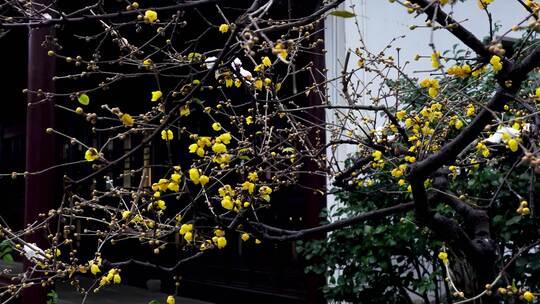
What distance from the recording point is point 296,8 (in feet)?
20.8

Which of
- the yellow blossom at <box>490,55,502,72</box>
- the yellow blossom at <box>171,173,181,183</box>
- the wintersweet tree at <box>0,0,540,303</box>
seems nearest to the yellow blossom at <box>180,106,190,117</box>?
the wintersweet tree at <box>0,0,540,303</box>

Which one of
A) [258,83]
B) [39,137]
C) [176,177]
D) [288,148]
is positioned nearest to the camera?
[176,177]

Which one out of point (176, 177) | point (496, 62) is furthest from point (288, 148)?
point (496, 62)

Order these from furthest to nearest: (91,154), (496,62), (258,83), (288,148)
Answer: (288,148) < (258,83) < (91,154) < (496,62)

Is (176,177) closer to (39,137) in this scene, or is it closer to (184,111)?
(184,111)

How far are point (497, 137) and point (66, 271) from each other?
1.91 metres

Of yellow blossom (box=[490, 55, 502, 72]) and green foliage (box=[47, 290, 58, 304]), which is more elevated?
yellow blossom (box=[490, 55, 502, 72])

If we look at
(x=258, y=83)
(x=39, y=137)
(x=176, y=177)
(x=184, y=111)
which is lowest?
(x=176, y=177)

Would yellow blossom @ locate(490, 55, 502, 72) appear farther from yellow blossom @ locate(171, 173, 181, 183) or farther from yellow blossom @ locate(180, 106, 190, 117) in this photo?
yellow blossom @ locate(171, 173, 181, 183)

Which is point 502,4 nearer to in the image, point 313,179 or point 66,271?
point 313,179

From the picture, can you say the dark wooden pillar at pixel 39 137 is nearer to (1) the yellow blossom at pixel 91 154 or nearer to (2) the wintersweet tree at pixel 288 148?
(2) the wintersweet tree at pixel 288 148

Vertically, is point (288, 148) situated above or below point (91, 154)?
above

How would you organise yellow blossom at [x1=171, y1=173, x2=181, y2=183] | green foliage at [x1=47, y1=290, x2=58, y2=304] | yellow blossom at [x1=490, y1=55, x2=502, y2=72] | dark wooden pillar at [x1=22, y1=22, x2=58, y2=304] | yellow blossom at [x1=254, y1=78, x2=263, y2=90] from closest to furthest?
yellow blossom at [x1=490, y1=55, x2=502, y2=72] < yellow blossom at [x1=171, y1=173, x2=181, y2=183] < yellow blossom at [x1=254, y1=78, x2=263, y2=90] < green foliage at [x1=47, y1=290, x2=58, y2=304] < dark wooden pillar at [x1=22, y1=22, x2=58, y2=304]

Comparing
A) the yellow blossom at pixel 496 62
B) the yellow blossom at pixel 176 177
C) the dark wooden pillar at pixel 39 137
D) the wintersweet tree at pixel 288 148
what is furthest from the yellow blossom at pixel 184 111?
the dark wooden pillar at pixel 39 137
